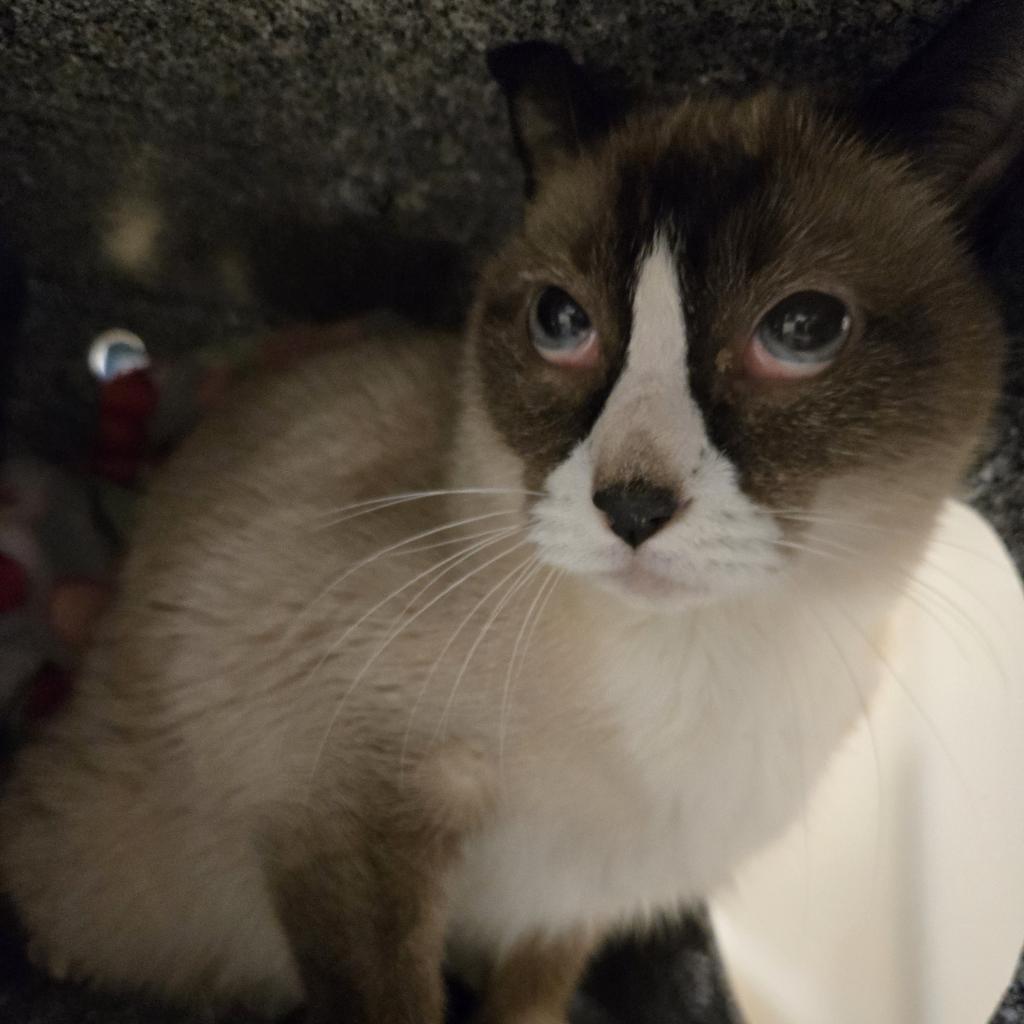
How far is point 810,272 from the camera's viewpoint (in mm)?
806

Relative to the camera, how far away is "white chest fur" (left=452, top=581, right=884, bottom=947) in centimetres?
95

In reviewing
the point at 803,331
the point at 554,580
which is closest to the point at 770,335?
the point at 803,331

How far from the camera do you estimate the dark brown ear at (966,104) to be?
0.79 metres

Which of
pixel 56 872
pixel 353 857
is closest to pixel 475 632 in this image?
pixel 353 857

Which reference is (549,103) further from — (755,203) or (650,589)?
(650,589)

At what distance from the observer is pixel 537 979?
1.23 m

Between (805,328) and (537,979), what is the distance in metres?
0.82

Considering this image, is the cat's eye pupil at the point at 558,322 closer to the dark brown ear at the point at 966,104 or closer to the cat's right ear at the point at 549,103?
the cat's right ear at the point at 549,103

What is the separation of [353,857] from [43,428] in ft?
3.41

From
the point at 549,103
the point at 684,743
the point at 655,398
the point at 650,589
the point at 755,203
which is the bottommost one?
the point at 684,743

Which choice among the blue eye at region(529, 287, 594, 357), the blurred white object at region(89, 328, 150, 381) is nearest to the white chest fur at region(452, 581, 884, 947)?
the blue eye at region(529, 287, 594, 357)

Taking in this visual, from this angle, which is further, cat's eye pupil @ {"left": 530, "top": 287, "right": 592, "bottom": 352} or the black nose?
cat's eye pupil @ {"left": 530, "top": 287, "right": 592, "bottom": 352}

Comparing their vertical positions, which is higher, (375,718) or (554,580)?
(554,580)

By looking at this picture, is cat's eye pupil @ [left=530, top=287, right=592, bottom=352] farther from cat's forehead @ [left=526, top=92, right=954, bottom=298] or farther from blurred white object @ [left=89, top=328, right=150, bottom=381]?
blurred white object @ [left=89, top=328, right=150, bottom=381]
